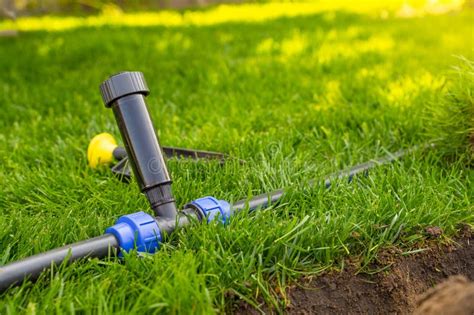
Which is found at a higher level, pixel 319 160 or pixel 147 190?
pixel 147 190

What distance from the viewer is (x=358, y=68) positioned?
12.6 ft

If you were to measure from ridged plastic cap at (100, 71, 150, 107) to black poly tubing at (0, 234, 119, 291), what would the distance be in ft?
1.37

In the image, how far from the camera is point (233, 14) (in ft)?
24.0

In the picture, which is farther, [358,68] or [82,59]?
[82,59]

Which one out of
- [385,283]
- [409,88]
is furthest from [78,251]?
[409,88]

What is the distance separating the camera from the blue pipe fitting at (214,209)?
1689mm

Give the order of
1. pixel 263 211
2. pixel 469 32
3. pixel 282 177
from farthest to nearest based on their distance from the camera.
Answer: pixel 469 32 < pixel 282 177 < pixel 263 211

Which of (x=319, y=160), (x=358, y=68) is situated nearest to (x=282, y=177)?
(x=319, y=160)

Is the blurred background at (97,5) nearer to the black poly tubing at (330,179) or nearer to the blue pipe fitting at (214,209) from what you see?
the black poly tubing at (330,179)

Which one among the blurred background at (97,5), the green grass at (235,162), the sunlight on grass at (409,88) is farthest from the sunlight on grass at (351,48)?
the blurred background at (97,5)

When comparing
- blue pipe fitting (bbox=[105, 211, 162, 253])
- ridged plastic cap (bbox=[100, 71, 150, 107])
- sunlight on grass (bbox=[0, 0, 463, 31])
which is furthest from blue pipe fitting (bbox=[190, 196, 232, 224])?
sunlight on grass (bbox=[0, 0, 463, 31])

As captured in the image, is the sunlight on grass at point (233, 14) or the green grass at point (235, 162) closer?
the green grass at point (235, 162)

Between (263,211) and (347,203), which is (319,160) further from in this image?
(263,211)

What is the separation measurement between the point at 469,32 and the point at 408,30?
475 mm
